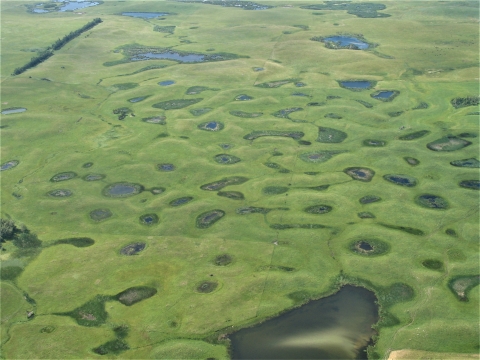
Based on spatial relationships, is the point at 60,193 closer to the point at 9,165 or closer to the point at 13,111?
the point at 9,165

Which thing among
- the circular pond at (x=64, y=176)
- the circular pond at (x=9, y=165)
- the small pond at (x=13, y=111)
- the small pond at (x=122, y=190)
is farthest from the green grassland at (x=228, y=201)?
the small pond at (x=13, y=111)

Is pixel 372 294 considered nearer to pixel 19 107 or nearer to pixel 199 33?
pixel 19 107

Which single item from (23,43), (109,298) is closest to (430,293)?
(109,298)

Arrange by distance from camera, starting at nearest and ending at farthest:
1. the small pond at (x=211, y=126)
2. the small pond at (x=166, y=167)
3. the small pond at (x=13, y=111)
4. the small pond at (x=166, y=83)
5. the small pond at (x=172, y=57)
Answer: the small pond at (x=166, y=167)
the small pond at (x=211, y=126)
the small pond at (x=13, y=111)
the small pond at (x=166, y=83)
the small pond at (x=172, y=57)

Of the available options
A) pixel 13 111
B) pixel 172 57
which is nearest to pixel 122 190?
pixel 13 111

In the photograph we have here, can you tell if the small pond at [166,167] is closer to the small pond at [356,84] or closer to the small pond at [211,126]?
the small pond at [211,126]

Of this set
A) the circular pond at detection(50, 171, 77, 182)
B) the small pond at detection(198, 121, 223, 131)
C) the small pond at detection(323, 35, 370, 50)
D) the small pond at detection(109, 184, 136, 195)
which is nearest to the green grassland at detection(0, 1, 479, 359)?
the circular pond at detection(50, 171, 77, 182)

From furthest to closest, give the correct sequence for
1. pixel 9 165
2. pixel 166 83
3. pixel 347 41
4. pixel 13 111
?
1. pixel 347 41
2. pixel 166 83
3. pixel 13 111
4. pixel 9 165
